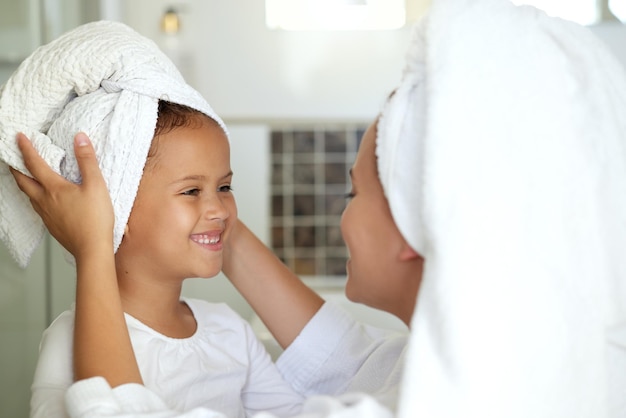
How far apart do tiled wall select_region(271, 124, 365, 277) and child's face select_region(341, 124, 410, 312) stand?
1.93 metres

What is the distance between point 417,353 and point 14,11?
1571 mm

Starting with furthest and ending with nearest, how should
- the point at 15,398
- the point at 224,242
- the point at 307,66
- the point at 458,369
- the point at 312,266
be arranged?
the point at 312,266 < the point at 307,66 < the point at 15,398 < the point at 224,242 < the point at 458,369

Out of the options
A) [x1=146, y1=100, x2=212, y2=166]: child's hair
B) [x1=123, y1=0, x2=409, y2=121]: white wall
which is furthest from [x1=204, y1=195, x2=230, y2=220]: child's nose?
[x1=123, y1=0, x2=409, y2=121]: white wall

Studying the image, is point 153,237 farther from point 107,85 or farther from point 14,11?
point 14,11

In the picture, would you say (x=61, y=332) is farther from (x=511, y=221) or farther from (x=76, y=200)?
(x=511, y=221)

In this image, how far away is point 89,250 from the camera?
915 millimetres

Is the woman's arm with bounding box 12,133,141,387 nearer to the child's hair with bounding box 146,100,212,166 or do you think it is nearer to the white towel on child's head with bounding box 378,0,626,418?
the child's hair with bounding box 146,100,212,166

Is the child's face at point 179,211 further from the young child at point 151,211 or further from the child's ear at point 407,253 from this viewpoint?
the child's ear at point 407,253

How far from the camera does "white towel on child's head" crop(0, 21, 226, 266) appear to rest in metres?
1.03

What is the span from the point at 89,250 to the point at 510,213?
518 mm

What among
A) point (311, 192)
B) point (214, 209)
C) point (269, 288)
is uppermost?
point (214, 209)

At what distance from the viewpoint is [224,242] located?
1.25 metres

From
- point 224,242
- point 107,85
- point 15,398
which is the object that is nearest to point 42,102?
point 107,85

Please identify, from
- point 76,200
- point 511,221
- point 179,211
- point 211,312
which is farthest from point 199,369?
Answer: point 511,221
